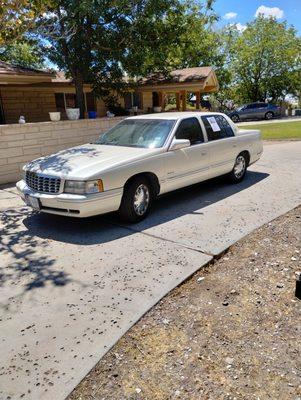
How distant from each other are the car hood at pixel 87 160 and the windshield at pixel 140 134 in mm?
231

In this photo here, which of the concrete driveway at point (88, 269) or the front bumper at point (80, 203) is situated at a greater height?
the front bumper at point (80, 203)

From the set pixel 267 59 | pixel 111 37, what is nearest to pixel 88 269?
pixel 111 37

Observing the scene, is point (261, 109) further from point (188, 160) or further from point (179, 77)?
point (188, 160)

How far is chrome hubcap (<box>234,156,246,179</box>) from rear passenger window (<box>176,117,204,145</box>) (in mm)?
1421

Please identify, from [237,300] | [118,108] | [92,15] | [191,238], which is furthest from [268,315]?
[118,108]

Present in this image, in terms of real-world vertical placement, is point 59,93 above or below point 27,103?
above

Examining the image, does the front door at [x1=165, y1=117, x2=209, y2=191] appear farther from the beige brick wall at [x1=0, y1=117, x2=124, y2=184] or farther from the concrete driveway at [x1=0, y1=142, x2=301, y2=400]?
the beige brick wall at [x1=0, y1=117, x2=124, y2=184]

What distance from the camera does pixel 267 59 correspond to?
39844 millimetres

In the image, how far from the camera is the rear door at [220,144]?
23.4ft

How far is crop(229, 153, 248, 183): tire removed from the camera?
797 cm

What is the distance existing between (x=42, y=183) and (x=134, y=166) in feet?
4.36

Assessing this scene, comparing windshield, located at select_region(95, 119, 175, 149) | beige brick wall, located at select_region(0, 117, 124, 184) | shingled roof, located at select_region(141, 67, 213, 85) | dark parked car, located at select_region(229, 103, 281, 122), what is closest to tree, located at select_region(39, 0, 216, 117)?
shingled roof, located at select_region(141, 67, 213, 85)

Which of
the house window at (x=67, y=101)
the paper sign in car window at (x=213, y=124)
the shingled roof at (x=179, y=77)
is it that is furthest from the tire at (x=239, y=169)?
the house window at (x=67, y=101)

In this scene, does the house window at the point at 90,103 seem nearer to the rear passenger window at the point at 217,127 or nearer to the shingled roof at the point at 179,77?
the shingled roof at the point at 179,77
